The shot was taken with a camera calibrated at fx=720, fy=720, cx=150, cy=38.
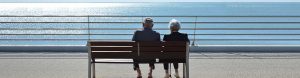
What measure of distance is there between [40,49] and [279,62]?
14.4 ft

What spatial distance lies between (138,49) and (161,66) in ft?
7.46

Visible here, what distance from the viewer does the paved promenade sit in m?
9.77

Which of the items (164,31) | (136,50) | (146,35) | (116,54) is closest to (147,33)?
(146,35)

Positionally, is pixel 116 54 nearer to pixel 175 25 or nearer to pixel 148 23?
pixel 148 23

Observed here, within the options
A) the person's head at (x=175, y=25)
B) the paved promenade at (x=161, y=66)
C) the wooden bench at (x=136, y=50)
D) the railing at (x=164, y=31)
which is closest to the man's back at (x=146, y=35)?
the person's head at (x=175, y=25)

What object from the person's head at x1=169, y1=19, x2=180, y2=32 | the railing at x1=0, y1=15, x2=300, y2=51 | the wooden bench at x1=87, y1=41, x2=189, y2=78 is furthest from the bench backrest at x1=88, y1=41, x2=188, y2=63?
the railing at x1=0, y1=15, x2=300, y2=51

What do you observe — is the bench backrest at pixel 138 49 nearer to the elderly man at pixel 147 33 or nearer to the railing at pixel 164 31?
the elderly man at pixel 147 33

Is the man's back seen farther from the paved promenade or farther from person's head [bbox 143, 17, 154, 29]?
the paved promenade

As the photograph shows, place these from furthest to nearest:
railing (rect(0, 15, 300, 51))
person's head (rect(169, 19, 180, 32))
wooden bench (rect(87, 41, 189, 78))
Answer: railing (rect(0, 15, 300, 51))
person's head (rect(169, 19, 180, 32))
wooden bench (rect(87, 41, 189, 78))

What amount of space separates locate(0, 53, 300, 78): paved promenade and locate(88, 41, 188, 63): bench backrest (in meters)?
0.99

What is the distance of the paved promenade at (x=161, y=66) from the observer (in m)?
9.77

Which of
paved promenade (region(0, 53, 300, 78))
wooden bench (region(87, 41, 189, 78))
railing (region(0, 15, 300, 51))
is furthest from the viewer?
railing (region(0, 15, 300, 51))

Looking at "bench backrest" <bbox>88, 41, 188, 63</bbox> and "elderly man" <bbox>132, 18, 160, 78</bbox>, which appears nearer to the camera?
"bench backrest" <bbox>88, 41, 188, 63</bbox>

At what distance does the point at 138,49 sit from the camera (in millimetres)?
8648
